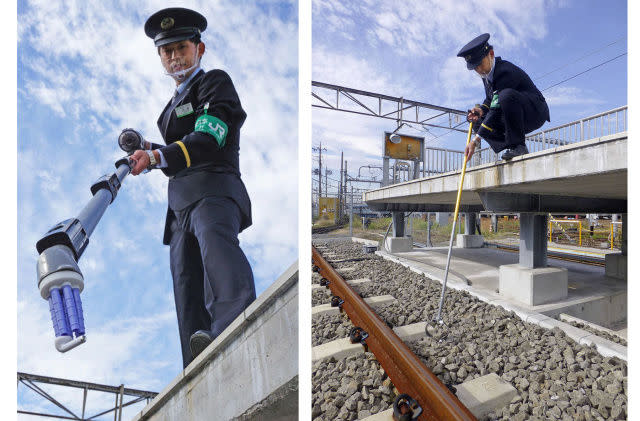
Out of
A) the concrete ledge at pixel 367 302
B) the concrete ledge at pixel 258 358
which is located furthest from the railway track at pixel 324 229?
the concrete ledge at pixel 258 358

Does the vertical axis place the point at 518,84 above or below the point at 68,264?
above

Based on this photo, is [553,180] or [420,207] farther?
[420,207]

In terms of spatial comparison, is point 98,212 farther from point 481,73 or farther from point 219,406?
point 481,73

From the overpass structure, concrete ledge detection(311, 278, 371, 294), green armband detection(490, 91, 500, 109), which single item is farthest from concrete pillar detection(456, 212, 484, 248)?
green armband detection(490, 91, 500, 109)

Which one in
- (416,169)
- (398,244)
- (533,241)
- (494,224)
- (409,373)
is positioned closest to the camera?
(409,373)

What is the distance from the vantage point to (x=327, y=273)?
13.0 feet

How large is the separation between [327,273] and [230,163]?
245cm

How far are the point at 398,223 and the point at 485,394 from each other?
245 inches

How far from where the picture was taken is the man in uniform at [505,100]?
9.71 feet

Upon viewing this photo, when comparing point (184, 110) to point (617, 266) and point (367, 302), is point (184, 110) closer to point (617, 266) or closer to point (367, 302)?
point (367, 302)

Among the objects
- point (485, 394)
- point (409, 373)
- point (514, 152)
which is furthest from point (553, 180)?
point (409, 373)

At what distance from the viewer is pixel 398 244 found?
23.5 feet

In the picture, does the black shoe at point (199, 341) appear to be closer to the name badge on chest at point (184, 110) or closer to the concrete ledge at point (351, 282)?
the name badge on chest at point (184, 110)
